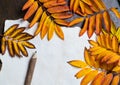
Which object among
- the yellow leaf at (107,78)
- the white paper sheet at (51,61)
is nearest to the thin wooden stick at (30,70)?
the white paper sheet at (51,61)

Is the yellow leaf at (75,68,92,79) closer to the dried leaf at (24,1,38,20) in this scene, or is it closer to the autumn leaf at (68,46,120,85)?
the autumn leaf at (68,46,120,85)

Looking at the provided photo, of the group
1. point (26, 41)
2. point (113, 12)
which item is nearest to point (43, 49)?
point (26, 41)

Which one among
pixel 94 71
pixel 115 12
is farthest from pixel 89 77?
pixel 115 12

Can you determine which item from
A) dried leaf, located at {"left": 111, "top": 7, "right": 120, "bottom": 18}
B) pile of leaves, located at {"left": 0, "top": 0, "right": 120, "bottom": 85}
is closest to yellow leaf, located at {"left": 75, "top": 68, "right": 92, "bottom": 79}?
pile of leaves, located at {"left": 0, "top": 0, "right": 120, "bottom": 85}

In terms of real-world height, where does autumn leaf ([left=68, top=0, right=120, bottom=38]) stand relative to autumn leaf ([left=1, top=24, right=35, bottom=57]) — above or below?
above

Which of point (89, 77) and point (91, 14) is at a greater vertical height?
point (91, 14)

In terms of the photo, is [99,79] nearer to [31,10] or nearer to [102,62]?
[102,62]

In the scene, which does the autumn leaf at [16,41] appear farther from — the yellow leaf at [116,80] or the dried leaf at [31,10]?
the yellow leaf at [116,80]

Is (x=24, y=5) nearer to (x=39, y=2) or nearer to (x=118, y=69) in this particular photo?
(x=39, y=2)
